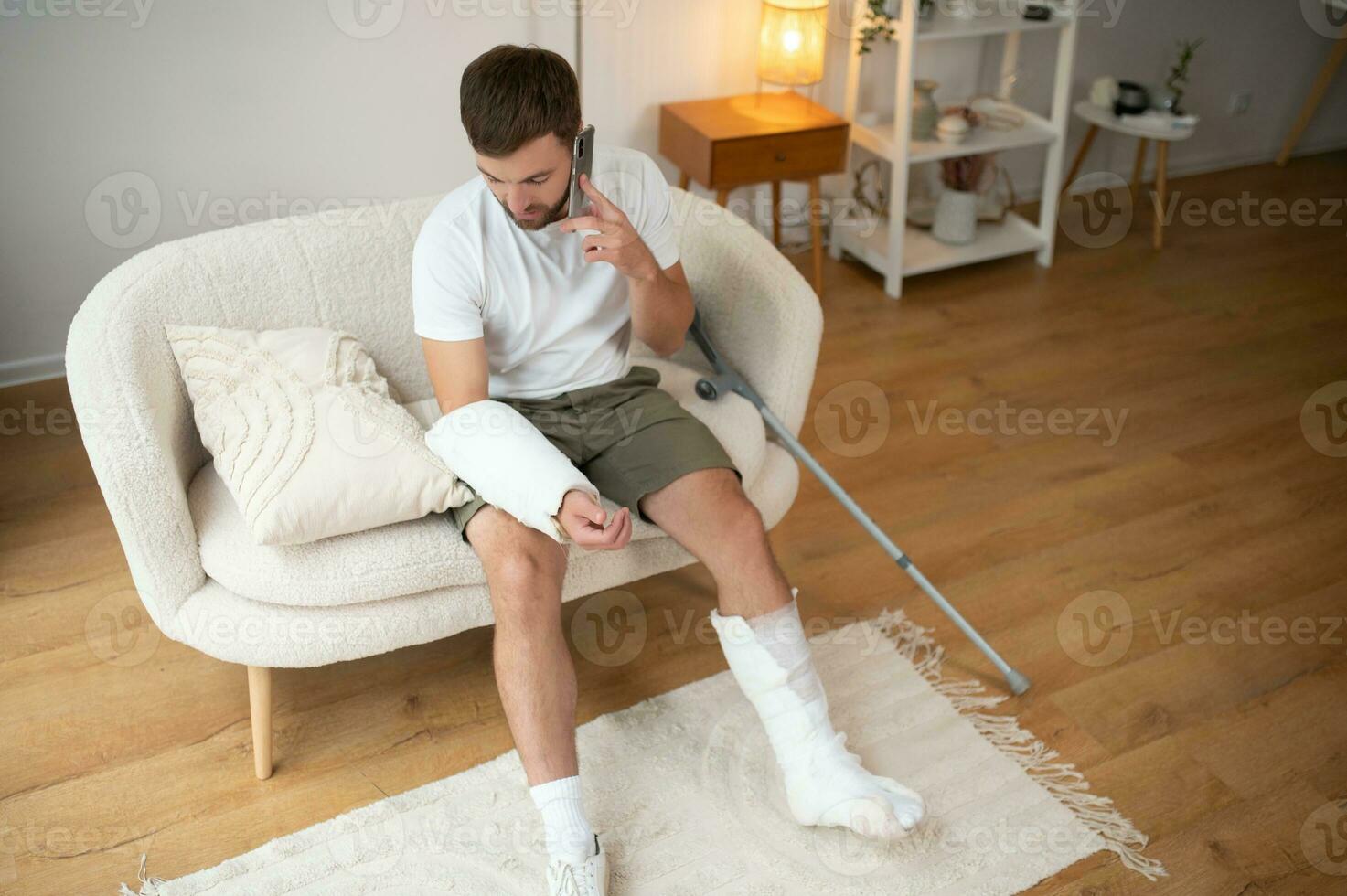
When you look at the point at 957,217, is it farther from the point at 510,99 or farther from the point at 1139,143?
the point at 510,99

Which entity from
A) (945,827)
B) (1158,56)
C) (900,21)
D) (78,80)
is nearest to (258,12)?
(78,80)

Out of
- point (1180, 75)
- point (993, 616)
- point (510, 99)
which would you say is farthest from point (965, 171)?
point (510, 99)

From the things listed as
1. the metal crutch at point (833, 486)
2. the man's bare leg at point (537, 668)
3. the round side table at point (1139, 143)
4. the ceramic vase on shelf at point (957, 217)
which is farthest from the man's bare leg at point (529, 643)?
the round side table at point (1139, 143)

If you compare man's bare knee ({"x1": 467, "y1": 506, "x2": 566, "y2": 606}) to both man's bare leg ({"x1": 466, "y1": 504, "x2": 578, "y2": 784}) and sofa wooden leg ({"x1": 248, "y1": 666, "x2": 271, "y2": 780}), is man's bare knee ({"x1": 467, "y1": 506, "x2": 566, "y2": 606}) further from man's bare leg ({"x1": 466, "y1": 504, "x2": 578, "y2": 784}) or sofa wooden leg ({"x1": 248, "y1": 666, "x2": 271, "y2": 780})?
sofa wooden leg ({"x1": 248, "y1": 666, "x2": 271, "y2": 780})

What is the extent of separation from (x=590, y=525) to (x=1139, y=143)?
3110 millimetres

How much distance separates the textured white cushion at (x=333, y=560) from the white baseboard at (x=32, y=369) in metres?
1.28

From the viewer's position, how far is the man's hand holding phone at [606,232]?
70.2 inches

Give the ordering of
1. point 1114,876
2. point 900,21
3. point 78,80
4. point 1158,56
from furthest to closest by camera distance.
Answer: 1. point 1158,56
2. point 900,21
3. point 78,80
4. point 1114,876

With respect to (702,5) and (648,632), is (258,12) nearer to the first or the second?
(702,5)

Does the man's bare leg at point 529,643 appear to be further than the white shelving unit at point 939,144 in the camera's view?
No

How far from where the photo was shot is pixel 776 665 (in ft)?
5.91

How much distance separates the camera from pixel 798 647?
182 cm

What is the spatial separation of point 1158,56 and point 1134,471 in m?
1.94

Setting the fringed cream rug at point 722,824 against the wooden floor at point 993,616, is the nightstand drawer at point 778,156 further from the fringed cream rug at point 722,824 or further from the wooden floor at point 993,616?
the fringed cream rug at point 722,824
